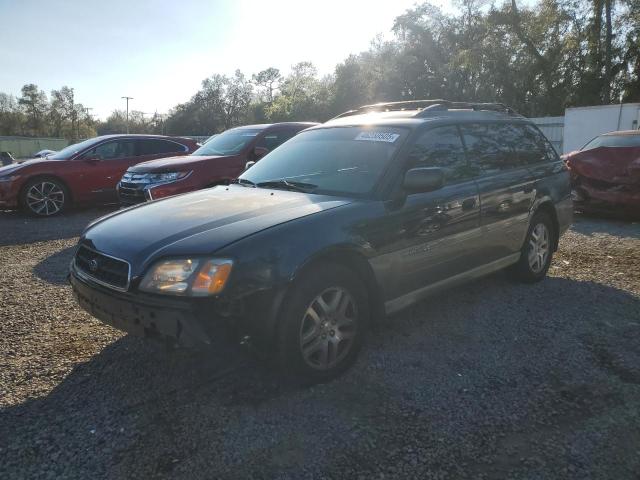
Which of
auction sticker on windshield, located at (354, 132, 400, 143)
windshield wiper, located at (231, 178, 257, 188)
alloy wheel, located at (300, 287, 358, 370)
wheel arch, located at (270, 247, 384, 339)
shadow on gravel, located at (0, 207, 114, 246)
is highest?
auction sticker on windshield, located at (354, 132, 400, 143)

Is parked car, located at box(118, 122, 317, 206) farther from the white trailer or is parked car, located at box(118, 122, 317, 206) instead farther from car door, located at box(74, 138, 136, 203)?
the white trailer

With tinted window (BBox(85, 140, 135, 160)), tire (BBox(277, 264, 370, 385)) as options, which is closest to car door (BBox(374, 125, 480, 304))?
tire (BBox(277, 264, 370, 385))

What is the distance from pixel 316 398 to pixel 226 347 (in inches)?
26.5

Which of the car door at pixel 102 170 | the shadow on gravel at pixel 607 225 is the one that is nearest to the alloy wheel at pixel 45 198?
the car door at pixel 102 170

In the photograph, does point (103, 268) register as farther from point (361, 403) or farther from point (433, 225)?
point (433, 225)

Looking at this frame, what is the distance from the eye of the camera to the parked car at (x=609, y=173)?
8133mm

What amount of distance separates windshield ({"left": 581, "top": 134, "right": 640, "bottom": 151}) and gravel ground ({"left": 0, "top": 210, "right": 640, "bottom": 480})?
5.09m

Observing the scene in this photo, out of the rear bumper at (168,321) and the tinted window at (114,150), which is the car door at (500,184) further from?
the tinted window at (114,150)

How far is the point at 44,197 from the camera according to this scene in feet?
31.2

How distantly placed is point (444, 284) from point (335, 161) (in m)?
1.27

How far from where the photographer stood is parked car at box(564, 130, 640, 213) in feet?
26.7

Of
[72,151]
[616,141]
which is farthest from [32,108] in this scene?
[616,141]

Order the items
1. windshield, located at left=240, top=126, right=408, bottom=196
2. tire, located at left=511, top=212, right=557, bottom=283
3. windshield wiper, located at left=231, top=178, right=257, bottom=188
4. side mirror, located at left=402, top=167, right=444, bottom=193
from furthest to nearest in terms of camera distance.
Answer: tire, located at left=511, top=212, right=557, bottom=283 → windshield wiper, located at left=231, top=178, right=257, bottom=188 → windshield, located at left=240, top=126, right=408, bottom=196 → side mirror, located at left=402, top=167, right=444, bottom=193

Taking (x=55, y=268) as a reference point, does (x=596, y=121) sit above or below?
above
